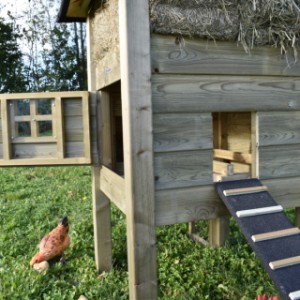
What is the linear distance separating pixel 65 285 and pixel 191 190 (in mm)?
1647

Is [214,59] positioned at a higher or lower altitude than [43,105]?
higher

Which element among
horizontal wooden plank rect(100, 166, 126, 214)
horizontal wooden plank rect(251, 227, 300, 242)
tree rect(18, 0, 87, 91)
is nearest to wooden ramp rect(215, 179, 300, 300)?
horizontal wooden plank rect(251, 227, 300, 242)

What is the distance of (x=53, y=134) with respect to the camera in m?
2.88

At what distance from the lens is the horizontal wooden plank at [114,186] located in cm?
243

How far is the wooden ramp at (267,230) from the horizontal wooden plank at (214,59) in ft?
2.46

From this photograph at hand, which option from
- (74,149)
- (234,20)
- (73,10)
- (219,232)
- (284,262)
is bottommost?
(219,232)

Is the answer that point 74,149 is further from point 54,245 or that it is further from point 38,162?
point 54,245

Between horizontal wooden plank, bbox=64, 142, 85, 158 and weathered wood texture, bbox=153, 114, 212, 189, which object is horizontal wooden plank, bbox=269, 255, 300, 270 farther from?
horizontal wooden plank, bbox=64, 142, 85, 158

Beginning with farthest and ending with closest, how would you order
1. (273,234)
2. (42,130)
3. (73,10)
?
1. (42,130)
2. (73,10)
3. (273,234)

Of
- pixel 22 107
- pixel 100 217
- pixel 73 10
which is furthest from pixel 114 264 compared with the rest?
pixel 73 10

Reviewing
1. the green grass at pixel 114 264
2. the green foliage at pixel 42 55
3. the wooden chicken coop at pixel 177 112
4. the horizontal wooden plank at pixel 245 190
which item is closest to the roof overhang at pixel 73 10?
the wooden chicken coop at pixel 177 112

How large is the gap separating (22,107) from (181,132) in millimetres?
1549

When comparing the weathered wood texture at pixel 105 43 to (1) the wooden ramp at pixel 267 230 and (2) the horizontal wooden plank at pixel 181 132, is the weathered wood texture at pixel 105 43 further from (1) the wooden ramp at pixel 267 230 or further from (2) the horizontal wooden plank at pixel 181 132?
(1) the wooden ramp at pixel 267 230

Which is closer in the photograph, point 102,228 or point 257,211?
point 257,211
